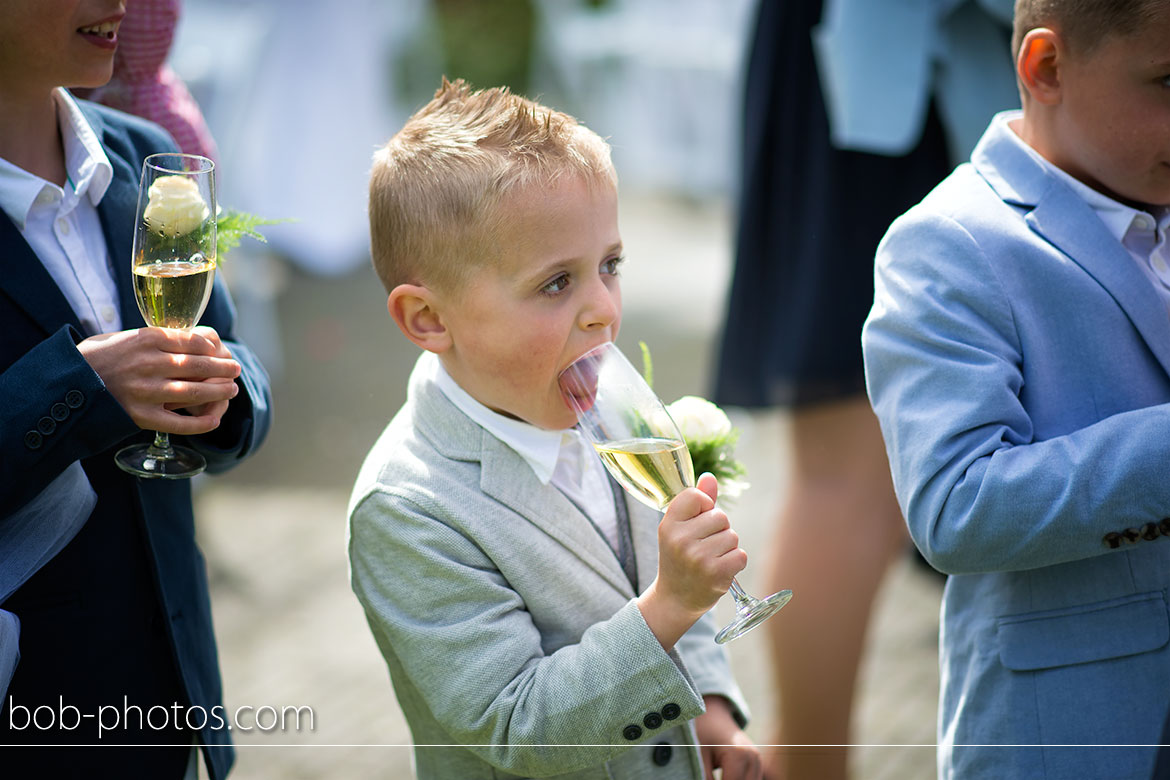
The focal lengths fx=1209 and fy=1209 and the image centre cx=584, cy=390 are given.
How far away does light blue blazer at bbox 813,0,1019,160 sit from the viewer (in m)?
2.94

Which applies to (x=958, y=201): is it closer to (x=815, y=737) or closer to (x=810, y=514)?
(x=810, y=514)

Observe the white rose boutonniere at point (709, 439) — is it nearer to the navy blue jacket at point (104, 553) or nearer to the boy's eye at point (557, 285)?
the boy's eye at point (557, 285)

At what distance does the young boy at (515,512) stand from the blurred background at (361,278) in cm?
124

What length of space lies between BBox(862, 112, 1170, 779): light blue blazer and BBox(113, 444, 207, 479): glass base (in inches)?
44.4

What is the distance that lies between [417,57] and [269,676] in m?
5.79

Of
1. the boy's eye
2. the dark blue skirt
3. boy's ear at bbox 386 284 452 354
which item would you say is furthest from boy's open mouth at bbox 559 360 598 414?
the dark blue skirt

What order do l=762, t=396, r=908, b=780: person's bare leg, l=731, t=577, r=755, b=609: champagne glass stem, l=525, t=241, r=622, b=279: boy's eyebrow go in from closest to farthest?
1. l=731, t=577, r=755, b=609: champagne glass stem
2. l=525, t=241, r=622, b=279: boy's eyebrow
3. l=762, t=396, r=908, b=780: person's bare leg

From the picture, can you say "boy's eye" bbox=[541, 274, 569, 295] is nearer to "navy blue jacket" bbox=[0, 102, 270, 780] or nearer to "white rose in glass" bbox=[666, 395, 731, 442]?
"white rose in glass" bbox=[666, 395, 731, 442]

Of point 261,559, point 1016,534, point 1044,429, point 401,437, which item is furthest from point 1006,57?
point 261,559

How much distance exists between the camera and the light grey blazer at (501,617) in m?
1.74

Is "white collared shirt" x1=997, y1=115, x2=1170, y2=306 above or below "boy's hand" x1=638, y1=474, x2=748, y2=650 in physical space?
above

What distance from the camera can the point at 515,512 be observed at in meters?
1.91

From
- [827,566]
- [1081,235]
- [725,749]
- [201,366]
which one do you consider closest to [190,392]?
[201,366]

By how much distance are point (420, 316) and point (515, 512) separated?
361mm
